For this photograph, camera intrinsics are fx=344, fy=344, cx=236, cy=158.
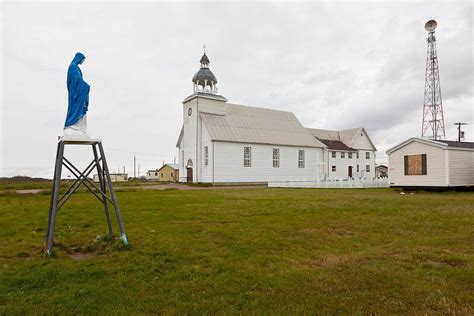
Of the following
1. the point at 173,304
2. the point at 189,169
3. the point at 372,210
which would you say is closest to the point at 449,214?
the point at 372,210

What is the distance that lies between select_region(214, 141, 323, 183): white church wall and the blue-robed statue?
28.0 meters

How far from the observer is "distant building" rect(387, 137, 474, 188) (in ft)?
70.5

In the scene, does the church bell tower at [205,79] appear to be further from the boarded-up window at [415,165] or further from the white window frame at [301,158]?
the boarded-up window at [415,165]

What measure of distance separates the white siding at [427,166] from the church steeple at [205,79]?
20887 millimetres

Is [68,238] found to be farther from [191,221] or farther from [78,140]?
[191,221]

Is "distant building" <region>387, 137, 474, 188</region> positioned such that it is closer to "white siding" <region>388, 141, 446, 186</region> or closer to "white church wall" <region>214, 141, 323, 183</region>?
"white siding" <region>388, 141, 446, 186</region>

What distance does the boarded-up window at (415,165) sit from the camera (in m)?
22.7

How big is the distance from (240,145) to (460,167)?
20.7 meters

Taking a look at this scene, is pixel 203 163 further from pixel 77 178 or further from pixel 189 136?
pixel 77 178

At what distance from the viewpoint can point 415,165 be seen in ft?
76.0

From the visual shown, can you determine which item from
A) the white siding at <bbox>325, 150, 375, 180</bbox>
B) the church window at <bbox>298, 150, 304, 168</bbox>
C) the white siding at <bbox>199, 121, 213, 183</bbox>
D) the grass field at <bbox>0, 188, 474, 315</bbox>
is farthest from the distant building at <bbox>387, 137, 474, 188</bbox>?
the white siding at <bbox>325, 150, 375, 180</bbox>

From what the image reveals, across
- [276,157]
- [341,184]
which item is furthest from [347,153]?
[341,184]

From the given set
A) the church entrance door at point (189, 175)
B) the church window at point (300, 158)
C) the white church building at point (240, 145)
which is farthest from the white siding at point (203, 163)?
the church window at point (300, 158)

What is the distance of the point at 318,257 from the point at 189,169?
33.0 metres
